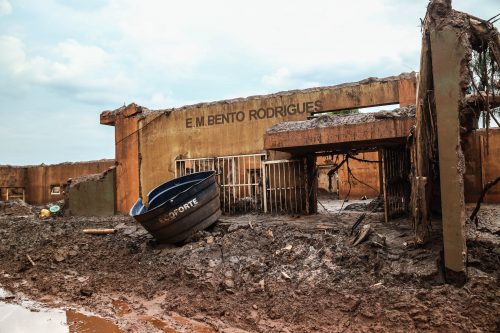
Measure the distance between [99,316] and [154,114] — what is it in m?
8.40

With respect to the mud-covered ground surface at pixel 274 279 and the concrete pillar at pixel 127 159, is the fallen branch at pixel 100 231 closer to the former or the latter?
the mud-covered ground surface at pixel 274 279

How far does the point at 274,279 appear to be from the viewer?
21.1 feet

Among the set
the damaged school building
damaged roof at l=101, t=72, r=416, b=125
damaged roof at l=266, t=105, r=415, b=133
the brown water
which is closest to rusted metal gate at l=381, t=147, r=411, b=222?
the damaged school building

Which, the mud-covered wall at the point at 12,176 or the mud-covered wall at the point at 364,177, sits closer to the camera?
the mud-covered wall at the point at 364,177

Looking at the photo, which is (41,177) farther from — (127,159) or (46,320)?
(46,320)

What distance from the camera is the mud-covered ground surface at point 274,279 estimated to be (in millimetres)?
A: 5129

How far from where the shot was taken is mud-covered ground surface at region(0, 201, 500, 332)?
5.13 m

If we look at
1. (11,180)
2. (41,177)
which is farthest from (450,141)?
(11,180)

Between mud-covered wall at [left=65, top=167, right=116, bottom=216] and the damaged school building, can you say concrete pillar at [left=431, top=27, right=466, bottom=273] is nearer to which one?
the damaged school building

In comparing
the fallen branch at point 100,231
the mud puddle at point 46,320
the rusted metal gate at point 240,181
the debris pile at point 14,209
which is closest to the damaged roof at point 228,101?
the rusted metal gate at point 240,181

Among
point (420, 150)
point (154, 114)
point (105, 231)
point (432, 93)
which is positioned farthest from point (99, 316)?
point (154, 114)

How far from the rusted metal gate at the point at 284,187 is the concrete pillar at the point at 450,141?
17.4 ft

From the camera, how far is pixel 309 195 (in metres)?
10.2

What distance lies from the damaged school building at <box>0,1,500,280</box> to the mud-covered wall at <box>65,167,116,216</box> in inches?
1.4
